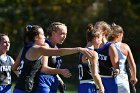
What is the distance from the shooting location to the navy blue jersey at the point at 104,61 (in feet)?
32.0

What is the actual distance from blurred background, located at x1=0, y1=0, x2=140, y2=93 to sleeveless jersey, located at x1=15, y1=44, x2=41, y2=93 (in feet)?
59.1

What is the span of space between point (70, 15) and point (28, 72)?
2207 cm

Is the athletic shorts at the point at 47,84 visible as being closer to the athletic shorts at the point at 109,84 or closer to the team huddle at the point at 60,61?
the team huddle at the point at 60,61

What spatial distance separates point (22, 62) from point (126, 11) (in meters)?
21.5

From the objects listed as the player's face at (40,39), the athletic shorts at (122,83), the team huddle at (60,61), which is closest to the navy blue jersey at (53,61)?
the team huddle at (60,61)

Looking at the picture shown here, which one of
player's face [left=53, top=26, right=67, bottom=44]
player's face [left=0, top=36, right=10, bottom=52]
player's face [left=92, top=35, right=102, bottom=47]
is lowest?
player's face [left=0, top=36, right=10, bottom=52]

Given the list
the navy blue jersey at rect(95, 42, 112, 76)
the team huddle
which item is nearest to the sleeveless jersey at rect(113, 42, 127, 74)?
the team huddle

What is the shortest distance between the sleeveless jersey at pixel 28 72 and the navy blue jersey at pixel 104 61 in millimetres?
1888

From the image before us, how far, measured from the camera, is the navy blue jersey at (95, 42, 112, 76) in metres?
9.74

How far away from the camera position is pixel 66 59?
25.4 metres

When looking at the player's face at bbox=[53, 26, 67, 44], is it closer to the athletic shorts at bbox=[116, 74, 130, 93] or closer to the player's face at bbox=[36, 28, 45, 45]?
the player's face at bbox=[36, 28, 45, 45]

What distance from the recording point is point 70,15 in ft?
98.4

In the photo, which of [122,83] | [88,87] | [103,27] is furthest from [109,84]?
[103,27]

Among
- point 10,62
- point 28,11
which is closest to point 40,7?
point 28,11
